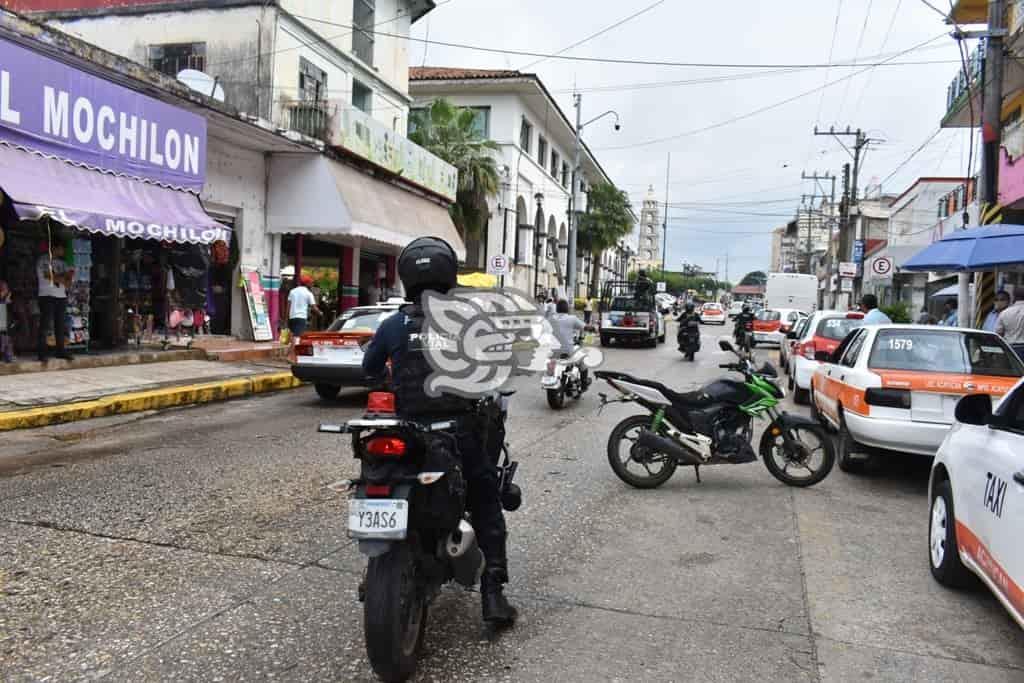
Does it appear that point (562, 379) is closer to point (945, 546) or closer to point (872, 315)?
point (872, 315)

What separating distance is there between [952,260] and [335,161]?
13975 millimetres

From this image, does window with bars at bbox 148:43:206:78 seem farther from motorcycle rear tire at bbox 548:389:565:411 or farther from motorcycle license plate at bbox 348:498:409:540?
motorcycle license plate at bbox 348:498:409:540

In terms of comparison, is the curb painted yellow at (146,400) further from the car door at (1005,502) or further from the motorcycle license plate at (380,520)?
the car door at (1005,502)

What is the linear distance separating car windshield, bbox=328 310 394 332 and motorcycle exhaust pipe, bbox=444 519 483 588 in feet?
26.2

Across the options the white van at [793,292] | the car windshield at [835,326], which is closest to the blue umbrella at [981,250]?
the car windshield at [835,326]

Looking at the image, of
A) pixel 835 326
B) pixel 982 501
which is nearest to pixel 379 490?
pixel 982 501

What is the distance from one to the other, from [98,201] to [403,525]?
1068 centimetres

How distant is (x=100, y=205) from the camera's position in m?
11.6

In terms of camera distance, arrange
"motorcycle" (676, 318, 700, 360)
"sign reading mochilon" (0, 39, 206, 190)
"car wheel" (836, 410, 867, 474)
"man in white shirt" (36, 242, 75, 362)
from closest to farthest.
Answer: "car wheel" (836, 410, 867, 474) < "sign reading mochilon" (0, 39, 206, 190) < "man in white shirt" (36, 242, 75, 362) < "motorcycle" (676, 318, 700, 360)

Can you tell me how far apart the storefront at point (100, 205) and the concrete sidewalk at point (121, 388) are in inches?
50.0

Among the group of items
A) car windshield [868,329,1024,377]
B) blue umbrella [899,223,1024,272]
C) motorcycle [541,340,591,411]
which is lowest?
motorcycle [541,340,591,411]

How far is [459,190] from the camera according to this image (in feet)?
97.0

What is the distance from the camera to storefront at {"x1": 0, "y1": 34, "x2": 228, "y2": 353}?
427 inches

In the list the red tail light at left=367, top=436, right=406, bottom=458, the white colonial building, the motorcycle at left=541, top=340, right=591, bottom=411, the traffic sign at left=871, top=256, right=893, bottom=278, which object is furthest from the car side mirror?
the white colonial building
